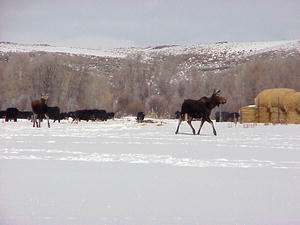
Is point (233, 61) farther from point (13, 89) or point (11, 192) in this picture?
point (11, 192)

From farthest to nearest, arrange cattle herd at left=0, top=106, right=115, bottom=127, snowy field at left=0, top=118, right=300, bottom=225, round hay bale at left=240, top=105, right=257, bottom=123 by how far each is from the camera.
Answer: cattle herd at left=0, top=106, right=115, bottom=127
round hay bale at left=240, top=105, right=257, bottom=123
snowy field at left=0, top=118, right=300, bottom=225

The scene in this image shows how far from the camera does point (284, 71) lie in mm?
49938

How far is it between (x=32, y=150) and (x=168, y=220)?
17.5ft

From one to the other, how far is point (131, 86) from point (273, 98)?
120 ft

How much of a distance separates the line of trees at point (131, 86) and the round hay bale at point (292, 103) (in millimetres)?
17698

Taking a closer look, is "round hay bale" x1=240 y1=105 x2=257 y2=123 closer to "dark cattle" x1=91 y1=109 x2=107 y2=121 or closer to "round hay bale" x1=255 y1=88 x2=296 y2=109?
"round hay bale" x1=255 y1=88 x2=296 y2=109

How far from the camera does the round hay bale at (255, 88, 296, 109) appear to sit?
1015 inches

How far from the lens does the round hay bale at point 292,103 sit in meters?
25.0

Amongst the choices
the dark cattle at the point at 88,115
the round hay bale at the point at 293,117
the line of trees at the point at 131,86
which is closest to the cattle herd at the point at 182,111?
→ the dark cattle at the point at 88,115

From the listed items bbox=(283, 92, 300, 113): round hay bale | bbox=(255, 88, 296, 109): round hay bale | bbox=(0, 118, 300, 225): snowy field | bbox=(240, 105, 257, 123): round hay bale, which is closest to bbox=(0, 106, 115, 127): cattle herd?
bbox=(240, 105, 257, 123): round hay bale

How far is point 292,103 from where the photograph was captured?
992 inches

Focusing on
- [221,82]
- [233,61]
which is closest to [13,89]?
[221,82]

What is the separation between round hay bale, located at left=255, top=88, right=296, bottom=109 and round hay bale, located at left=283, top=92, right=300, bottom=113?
0.74 ft

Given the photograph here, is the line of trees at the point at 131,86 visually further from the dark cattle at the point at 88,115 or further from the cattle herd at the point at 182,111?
the cattle herd at the point at 182,111
